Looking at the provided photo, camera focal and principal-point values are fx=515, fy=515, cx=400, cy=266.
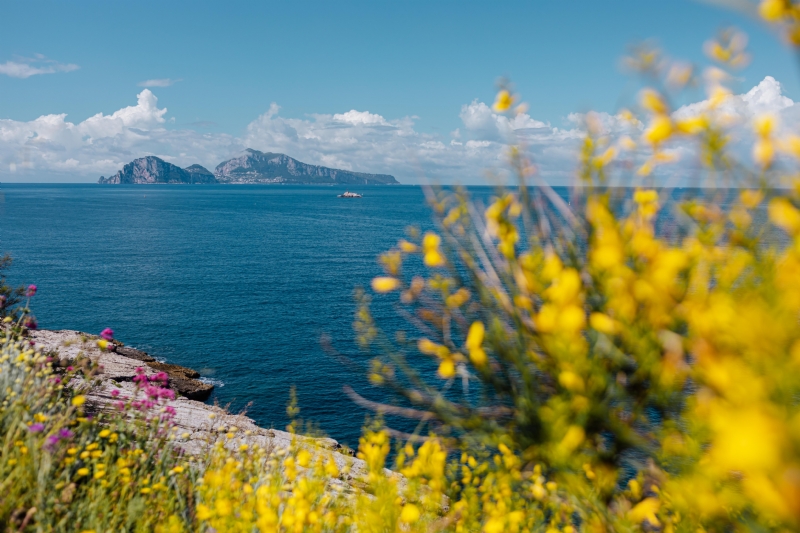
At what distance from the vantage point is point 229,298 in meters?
48.7

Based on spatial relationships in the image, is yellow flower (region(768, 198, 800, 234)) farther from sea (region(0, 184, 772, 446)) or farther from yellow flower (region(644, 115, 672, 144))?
sea (region(0, 184, 772, 446))

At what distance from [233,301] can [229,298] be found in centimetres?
130

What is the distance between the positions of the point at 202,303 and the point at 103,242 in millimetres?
40933

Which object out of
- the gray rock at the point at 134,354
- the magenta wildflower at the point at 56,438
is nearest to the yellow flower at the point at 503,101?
the magenta wildflower at the point at 56,438

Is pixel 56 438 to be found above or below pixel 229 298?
above

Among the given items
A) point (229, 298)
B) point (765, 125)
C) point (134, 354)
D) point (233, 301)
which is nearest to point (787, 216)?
point (765, 125)

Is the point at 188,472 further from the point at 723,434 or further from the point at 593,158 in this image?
the point at 723,434

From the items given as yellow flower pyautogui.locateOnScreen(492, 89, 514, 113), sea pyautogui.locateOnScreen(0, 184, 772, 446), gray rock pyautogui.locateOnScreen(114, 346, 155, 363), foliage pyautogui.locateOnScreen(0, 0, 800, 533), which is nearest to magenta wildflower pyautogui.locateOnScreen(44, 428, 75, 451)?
foliage pyautogui.locateOnScreen(0, 0, 800, 533)

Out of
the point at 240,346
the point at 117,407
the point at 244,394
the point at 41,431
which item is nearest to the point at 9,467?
the point at 41,431

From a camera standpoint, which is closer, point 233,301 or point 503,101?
point 503,101

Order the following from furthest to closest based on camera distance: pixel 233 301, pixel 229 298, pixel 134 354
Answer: pixel 229 298, pixel 233 301, pixel 134 354

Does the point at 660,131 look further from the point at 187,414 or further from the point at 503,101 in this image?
the point at 187,414

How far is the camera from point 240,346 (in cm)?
3719

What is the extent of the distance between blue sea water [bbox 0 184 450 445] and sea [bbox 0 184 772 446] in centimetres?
12
